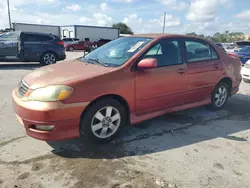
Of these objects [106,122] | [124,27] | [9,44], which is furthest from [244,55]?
[124,27]

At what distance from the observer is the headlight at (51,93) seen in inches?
114

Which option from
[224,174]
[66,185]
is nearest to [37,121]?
[66,185]

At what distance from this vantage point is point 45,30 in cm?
3866

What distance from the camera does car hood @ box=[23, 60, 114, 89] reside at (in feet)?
10.0

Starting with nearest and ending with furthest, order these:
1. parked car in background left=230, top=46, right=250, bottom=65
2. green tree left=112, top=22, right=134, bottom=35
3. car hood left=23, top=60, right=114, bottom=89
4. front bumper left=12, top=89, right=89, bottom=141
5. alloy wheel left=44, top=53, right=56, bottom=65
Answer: front bumper left=12, top=89, right=89, bottom=141 → car hood left=23, top=60, right=114, bottom=89 → alloy wheel left=44, top=53, right=56, bottom=65 → parked car in background left=230, top=46, right=250, bottom=65 → green tree left=112, top=22, right=134, bottom=35

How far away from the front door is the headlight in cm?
108

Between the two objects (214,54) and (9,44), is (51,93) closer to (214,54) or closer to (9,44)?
(214,54)

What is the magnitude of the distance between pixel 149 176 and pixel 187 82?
210cm

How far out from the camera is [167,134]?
3846 mm

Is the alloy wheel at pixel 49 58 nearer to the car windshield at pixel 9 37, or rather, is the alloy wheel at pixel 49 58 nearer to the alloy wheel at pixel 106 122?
the car windshield at pixel 9 37

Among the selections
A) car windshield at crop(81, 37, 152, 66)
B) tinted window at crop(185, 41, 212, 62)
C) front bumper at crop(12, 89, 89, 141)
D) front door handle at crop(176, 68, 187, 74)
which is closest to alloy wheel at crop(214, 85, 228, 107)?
tinted window at crop(185, 41, 212, 62)

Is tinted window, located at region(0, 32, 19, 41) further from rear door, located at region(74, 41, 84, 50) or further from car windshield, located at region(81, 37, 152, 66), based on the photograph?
rear door, located at region(74, 41, 84, 50)

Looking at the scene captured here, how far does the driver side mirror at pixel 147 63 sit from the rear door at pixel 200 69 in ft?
3.38

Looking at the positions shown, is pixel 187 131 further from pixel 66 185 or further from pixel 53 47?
pixel 53 47
